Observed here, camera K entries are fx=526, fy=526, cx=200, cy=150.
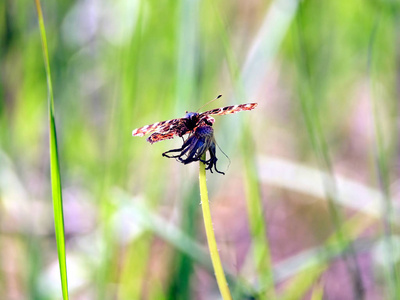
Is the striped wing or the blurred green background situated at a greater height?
the blurred green background

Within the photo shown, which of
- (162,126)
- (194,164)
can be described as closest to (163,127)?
(162,126)

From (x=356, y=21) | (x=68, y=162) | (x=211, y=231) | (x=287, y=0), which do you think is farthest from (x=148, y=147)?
(x=211, y=231)

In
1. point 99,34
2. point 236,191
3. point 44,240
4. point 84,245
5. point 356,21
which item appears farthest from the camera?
point 356,21

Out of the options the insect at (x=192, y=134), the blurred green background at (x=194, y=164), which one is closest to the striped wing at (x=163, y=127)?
the insect at (x=192, y=134)

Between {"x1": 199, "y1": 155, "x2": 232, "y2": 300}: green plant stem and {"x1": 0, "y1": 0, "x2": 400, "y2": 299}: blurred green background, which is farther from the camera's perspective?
{"x1": 0, "y1": 0, "x2": 400, "y2": 299}: blurred green background

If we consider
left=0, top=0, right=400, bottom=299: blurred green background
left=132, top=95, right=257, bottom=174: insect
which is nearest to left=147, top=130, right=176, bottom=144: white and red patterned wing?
left=132, top=95, right=257, bottom=174: insect

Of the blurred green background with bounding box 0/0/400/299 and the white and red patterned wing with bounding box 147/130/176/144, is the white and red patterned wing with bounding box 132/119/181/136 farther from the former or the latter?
the blurred green background with bounding box 0/0/400/299

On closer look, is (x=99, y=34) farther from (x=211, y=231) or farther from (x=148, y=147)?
(x=211, y=231)

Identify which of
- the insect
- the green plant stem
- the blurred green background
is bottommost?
the green plant stem
